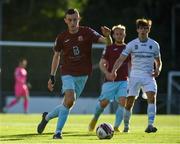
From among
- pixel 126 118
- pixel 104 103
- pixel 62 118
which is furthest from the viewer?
pixel 104 103

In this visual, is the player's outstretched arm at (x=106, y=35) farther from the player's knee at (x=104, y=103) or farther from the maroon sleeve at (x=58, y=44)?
the player's knee at (x=104, y=103)

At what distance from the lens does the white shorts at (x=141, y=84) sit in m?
16.3

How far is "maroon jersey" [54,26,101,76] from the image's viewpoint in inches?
587

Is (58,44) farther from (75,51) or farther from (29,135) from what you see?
(29,135)

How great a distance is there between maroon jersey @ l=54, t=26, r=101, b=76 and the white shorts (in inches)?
69.5

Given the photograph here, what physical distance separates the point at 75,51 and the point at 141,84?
216cm

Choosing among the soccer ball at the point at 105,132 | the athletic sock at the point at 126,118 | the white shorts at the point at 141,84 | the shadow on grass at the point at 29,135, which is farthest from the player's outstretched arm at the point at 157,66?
the soccer ball at the point at 105,132

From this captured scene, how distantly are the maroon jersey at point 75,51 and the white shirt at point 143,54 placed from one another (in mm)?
1546

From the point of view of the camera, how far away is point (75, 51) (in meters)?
14.9

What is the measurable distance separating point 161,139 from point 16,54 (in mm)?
20238

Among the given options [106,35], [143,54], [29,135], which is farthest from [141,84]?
[29,135]

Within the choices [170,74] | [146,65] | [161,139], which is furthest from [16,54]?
[161,139]

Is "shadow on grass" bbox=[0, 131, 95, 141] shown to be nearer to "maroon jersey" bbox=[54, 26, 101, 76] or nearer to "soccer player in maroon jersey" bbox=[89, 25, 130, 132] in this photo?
"soccer player in maroon jersey" bbox=[89, 25, 130, 132]

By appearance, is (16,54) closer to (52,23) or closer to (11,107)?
(11,107)
